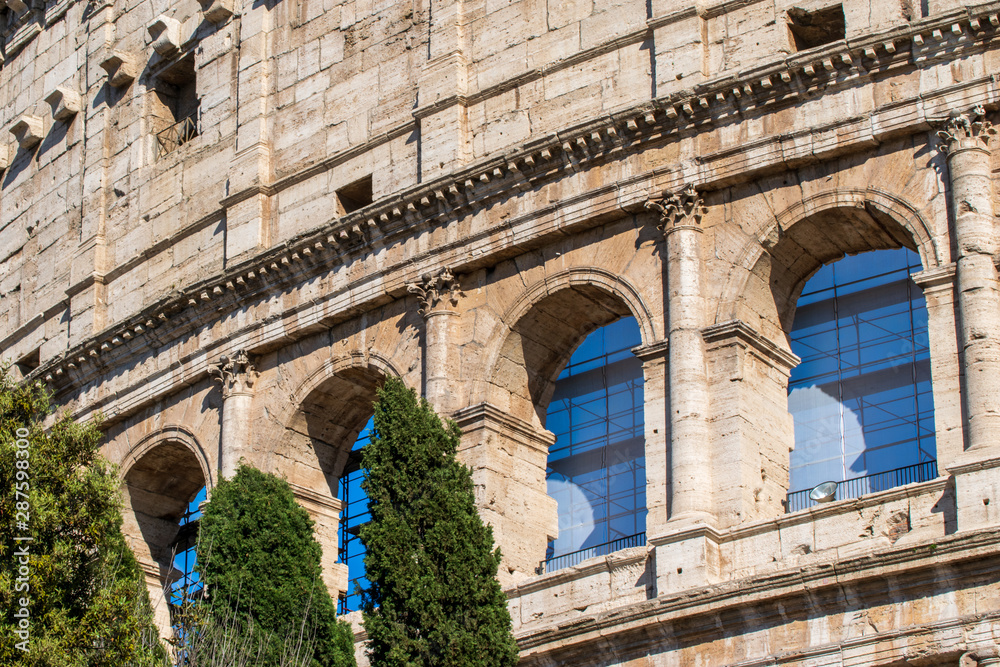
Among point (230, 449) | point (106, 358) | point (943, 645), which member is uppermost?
point (106, 358)

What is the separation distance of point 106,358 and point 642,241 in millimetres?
10224

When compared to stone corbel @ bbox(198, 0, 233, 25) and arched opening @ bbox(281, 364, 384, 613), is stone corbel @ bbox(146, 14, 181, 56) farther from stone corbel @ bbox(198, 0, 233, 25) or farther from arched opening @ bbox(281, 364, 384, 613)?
arched opening @ bbox(281, 364, 384, 613)

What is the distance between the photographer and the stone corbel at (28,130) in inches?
1490

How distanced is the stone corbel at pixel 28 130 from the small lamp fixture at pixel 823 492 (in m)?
17.6

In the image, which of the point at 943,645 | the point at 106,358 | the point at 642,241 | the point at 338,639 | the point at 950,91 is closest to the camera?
the point at 943,645

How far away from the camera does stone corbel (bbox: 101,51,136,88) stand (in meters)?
35.5

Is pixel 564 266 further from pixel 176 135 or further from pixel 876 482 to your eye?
pixel 176 135

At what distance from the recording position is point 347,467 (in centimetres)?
3522

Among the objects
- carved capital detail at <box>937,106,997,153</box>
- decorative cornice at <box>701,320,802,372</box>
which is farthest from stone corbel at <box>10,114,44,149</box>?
carved capital detail at <box>937,106,997,153</box>

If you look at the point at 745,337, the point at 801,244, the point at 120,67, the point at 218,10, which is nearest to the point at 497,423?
the point at 745,337

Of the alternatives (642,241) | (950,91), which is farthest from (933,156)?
(642,241)

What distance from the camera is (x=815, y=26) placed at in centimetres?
2730

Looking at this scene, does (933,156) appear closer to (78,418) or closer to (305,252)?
(305,252)

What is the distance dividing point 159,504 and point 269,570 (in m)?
9.30
